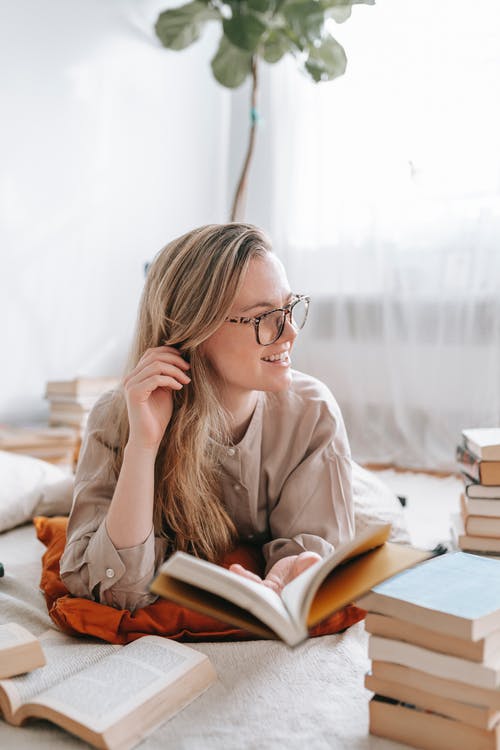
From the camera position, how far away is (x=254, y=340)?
122 centimetres

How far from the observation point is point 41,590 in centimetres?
135

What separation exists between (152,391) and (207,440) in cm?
14

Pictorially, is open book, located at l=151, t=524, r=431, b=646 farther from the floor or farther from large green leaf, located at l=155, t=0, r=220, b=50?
large green leaf, located at l=155, t=0, r=220, b=50

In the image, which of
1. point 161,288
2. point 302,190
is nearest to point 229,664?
point 161,288

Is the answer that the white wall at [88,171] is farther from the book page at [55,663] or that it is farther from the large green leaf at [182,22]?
the book page at [55,663]

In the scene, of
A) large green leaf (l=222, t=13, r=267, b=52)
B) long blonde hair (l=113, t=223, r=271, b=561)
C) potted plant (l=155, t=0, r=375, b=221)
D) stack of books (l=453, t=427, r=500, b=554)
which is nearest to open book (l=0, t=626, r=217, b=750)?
long blonde hair (l=113, t=223, r=271, b=561)

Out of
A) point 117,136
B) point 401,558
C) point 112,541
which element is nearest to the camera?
point 401,558

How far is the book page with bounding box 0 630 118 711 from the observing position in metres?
0.90

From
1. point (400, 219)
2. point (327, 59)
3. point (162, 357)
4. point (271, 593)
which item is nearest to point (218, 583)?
point (271, 593)

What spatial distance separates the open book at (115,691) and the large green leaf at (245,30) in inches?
68.1

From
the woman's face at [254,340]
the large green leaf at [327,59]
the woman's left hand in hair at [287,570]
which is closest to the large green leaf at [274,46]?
the large green leaf at [327,59]

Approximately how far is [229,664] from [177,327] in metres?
0.54

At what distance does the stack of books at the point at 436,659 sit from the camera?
2.40ft

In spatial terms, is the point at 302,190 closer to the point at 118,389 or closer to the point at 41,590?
the point at 118,389
